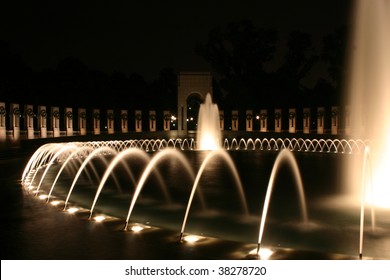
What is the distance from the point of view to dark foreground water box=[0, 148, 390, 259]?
22.9 feet

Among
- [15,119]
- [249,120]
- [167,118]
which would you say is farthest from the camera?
[167,118]

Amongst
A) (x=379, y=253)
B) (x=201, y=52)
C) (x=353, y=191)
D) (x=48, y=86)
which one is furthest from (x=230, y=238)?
(x=201, y=52)

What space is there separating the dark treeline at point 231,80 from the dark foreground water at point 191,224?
39612 millimetres

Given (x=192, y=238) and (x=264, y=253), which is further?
(x=192, y=238)

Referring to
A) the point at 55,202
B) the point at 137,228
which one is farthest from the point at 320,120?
the point at 137,228

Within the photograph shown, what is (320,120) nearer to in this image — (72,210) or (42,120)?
(42,120)

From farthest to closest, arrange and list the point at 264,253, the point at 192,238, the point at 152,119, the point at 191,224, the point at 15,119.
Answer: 1. the point at 152,119
2. the point at 15,119
3. the point at 191,224
4. the point at 192,238
5. the point at 264,253

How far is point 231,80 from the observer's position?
197 feet

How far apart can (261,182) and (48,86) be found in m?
45.6

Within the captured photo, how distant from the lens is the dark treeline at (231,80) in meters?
51.3

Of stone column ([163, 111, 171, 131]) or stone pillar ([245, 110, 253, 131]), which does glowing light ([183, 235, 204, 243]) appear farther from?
stone column ([163, 111, 171, 131])

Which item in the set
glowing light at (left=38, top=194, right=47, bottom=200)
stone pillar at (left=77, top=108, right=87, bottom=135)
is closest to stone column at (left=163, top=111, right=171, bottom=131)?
stone pillar at (left=77, top=108, right=87, bottom=135)

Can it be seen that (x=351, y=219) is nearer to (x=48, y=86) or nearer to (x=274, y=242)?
(x=274, y=242)

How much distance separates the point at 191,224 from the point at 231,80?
171 ft
